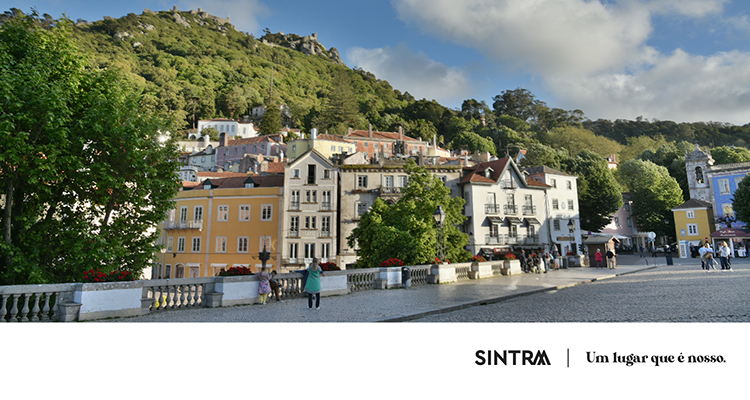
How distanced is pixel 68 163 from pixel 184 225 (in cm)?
3368

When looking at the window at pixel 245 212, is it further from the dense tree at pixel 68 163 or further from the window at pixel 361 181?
the dense tree at pixel 68 163

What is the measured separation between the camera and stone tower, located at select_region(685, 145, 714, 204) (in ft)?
191

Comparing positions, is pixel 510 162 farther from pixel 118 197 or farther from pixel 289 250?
pixel 118 197

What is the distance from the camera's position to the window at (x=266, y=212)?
4109cm

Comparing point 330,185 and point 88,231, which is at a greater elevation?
point 330,185

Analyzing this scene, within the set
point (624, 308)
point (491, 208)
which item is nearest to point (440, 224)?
point (624, 308)

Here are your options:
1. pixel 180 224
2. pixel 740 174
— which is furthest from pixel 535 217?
pixel 180 224

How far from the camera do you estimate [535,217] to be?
47438 mm

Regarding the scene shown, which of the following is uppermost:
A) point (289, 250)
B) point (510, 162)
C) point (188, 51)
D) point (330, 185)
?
point (188, 51)

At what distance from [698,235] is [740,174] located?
856 centimetres

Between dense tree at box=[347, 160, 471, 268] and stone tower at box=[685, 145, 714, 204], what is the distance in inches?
1918

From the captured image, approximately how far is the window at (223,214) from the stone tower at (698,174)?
6094cm
